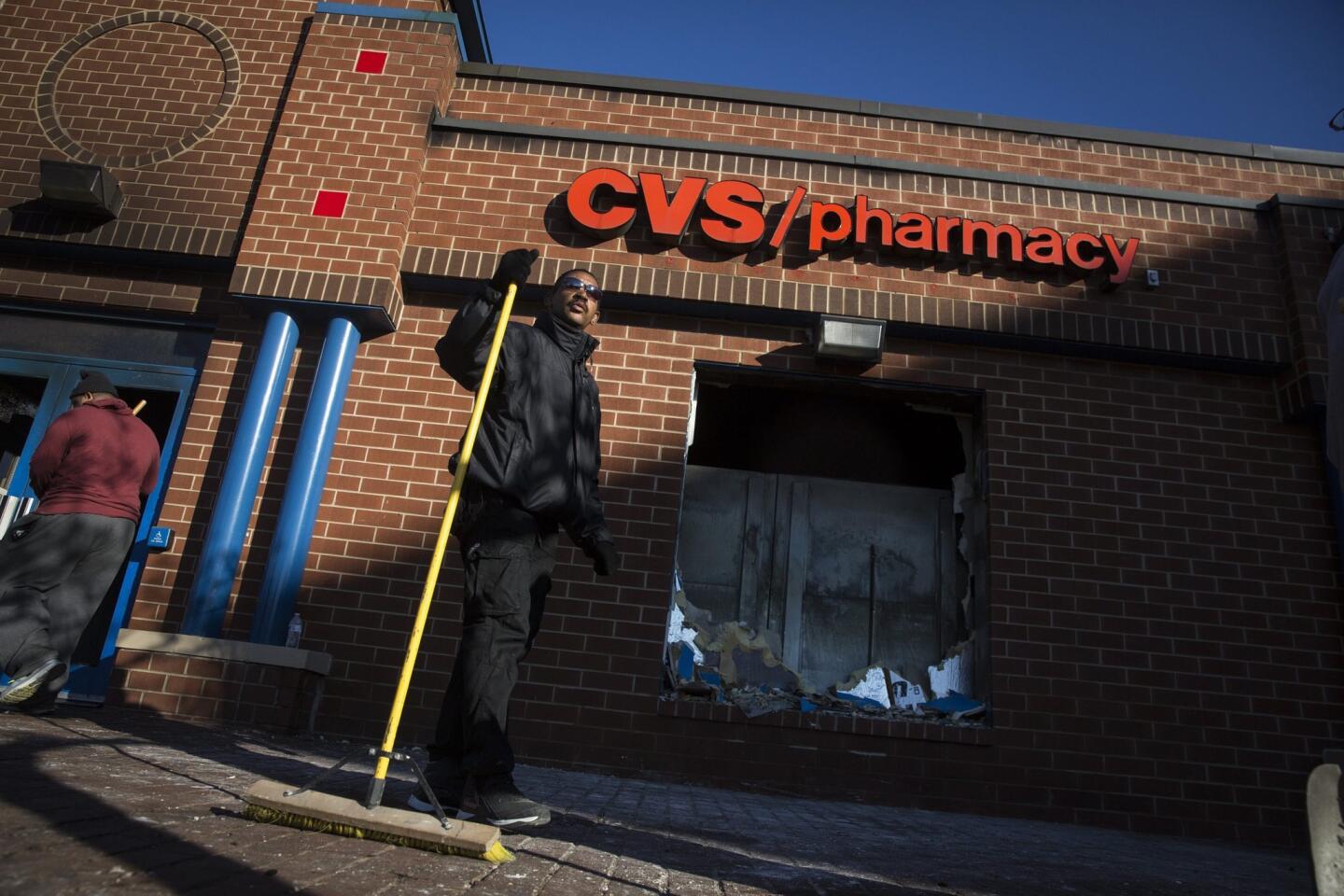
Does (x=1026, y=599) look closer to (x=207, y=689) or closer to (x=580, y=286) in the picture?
(x=580, y=286)

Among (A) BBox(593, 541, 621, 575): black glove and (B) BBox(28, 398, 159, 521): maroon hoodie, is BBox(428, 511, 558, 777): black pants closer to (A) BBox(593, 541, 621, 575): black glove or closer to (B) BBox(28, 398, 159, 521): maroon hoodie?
(A) BBox(593, 541, 621, 575): black glove

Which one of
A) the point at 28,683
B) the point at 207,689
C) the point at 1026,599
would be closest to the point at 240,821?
the point at 28,683

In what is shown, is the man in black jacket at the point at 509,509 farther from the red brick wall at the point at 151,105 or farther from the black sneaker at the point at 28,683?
the red brick wall at the point at 151,105

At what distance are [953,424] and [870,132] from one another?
2.49m

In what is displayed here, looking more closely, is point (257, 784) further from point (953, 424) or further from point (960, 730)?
point (953, 424)

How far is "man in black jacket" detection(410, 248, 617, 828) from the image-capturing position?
2.76 meters

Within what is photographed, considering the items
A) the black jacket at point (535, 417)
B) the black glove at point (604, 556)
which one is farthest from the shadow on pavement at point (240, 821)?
the black jacket at point (535, 417)

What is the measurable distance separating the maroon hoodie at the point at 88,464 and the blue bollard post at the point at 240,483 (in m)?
0.95

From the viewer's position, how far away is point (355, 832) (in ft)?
7.45

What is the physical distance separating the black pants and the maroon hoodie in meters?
2.90

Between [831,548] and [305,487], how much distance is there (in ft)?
12.9

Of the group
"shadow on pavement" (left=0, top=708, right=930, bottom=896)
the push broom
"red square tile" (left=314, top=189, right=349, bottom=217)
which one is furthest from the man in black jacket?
"red square tile" (left=314, top=189, right=349, bottom=217)

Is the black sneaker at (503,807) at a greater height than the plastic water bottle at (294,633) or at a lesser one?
lesser

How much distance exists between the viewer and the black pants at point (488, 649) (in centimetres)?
274
